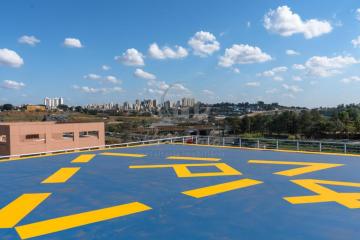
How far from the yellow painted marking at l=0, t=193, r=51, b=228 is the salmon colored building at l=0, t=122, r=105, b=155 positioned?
34331 millimetres

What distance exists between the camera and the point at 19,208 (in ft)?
20.6

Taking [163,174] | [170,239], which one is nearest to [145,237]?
[170,239]

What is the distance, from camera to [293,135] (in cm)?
6303

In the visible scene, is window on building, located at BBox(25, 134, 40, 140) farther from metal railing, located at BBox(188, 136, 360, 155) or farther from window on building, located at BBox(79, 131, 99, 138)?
metal railing, located at BBox(188, 136, 360, 155)

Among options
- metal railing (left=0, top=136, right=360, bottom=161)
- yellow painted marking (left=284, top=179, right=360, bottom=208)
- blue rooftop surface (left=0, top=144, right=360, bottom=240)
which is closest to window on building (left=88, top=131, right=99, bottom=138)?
metal railing (left=0, top=136, right=360, bottom=161)

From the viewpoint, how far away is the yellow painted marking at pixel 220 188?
Result: 7.23 meters

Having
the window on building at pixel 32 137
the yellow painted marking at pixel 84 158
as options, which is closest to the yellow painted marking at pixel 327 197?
the yellow painted marking at pixel 84 158

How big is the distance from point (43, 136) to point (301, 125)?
164ft

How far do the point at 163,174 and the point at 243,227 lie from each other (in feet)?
15.7

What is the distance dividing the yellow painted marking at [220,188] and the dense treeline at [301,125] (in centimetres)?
5129

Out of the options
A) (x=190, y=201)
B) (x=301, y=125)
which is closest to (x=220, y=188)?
(x=190, y=201)

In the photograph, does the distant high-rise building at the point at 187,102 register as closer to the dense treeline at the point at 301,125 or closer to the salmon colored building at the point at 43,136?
the salmon colored building at the point at 43,136

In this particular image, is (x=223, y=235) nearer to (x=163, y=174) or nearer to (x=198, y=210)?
(x=198, y=210)

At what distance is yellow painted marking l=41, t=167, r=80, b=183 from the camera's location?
8.91 m
